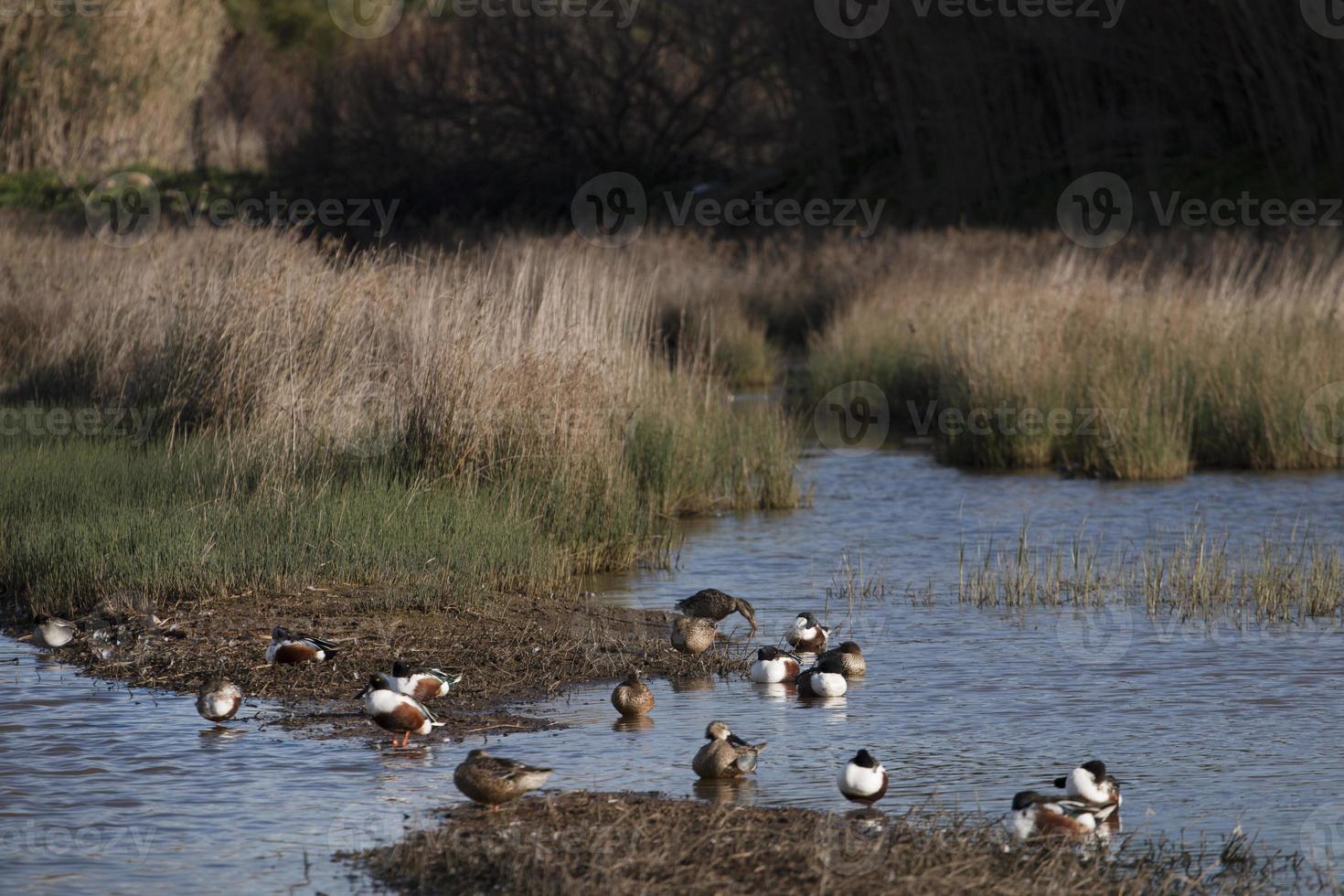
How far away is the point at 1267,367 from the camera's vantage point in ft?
52.5

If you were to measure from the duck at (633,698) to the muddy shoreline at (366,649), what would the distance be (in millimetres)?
369

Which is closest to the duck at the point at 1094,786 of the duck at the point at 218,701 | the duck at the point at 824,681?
the duck at the point at 824,681

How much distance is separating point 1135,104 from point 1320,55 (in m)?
4.27

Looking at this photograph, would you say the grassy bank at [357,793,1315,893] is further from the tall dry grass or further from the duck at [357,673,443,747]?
the tall dry grass

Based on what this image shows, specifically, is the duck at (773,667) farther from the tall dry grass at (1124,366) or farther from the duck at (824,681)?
the tall dry grass at (1124,366)

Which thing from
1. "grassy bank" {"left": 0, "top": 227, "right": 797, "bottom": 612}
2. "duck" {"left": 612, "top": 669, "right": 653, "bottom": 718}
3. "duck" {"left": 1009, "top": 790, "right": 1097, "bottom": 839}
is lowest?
"duck" {"left": 612, "top": 669, "right": 653, "bottom": 718}

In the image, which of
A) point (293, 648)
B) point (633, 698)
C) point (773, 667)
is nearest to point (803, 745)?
point (633, 698)

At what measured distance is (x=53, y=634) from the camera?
9117 mm

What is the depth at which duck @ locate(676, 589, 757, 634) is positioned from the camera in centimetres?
998

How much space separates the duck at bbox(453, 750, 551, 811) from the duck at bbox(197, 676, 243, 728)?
1.69 metres

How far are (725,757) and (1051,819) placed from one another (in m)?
1.37

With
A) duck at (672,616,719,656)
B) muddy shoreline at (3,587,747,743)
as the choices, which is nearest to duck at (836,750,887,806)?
muddy shoreline at (3,587,747,743)

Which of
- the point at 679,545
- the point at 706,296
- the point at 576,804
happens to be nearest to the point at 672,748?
the point at 576,804

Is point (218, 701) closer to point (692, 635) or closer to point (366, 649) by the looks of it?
point (366, 649)
